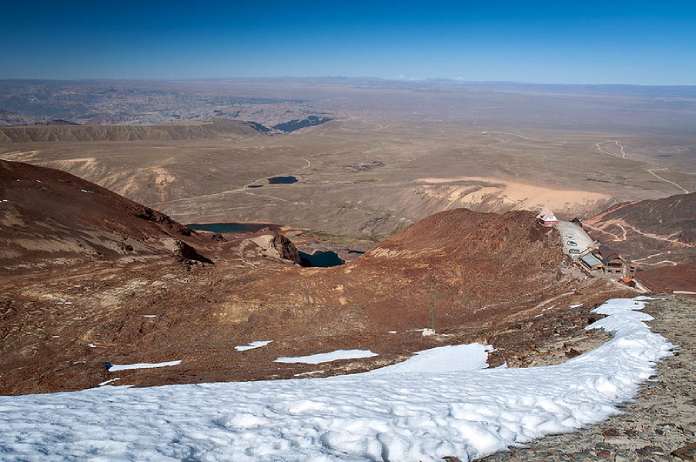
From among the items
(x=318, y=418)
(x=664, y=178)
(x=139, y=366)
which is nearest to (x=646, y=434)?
(x=318, y=418)

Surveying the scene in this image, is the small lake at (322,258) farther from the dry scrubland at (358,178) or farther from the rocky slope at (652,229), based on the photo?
the rocky slope at (652,229)

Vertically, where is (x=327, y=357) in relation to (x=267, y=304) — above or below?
above

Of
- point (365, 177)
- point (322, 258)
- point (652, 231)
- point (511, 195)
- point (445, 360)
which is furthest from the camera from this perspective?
point (365, 177)

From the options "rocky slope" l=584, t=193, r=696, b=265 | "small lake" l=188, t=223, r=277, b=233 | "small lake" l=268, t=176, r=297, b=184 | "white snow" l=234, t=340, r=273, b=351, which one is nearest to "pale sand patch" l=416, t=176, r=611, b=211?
"rocky slope" l=584, t=193, r=696, b=265

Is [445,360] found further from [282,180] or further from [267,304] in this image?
[282,180]

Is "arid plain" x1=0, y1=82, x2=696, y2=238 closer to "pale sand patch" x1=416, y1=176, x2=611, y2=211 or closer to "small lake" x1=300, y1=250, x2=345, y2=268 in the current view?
"pale sand patch" x1=416, y1=176, x2=611, y2=211

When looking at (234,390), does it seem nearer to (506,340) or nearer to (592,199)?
(506,340)
